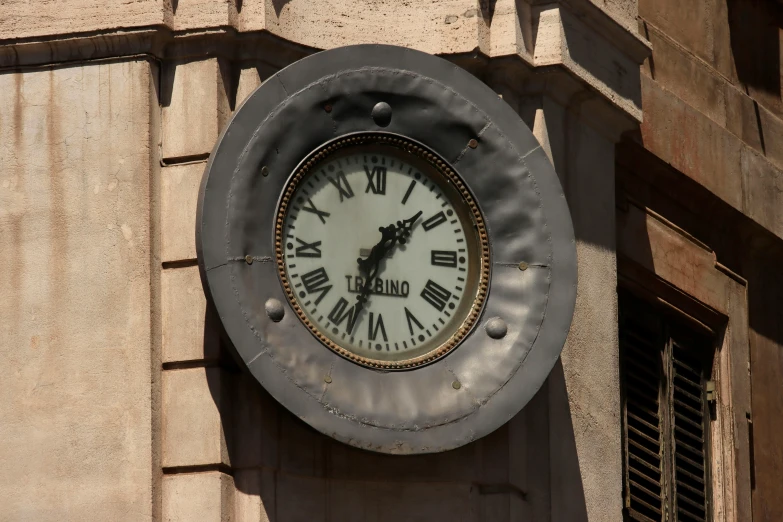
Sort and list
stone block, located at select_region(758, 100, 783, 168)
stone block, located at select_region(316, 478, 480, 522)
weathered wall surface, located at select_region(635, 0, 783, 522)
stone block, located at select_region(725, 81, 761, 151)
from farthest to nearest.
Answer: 1. stone block, located at select_region(758, 100, 783, 168)
2. stone block, located at select_region(725, 81, 761, 151)
3. weathered wall surface, located at select_region(635, 0, 783, 522)
4. stone block, located at select_region(316, 478, 480, 522)

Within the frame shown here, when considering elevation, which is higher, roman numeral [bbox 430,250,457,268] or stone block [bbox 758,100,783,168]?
stone block [bbox 758,100,783,168]

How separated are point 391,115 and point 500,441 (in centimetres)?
181

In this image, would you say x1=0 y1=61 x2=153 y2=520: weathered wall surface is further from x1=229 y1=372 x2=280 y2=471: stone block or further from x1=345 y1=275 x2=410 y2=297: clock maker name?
x1=345 y1=275 x2=410 y2=297: clock maker name

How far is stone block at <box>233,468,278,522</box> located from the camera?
39.7 feet

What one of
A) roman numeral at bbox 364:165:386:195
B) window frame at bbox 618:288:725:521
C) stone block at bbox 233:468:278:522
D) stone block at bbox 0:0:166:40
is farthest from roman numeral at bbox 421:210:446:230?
window frame at bbox 618:288:725:521

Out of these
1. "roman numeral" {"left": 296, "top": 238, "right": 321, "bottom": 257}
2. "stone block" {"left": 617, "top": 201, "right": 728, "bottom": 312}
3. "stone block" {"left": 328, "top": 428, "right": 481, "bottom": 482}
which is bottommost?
"stone block" {"left": 328, "top": 428, "right": 481, "bottom": 482}

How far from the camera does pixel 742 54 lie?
55.1 feet

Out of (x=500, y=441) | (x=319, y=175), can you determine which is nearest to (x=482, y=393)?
(x=500, y=441)

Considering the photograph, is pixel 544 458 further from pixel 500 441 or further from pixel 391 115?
pixel 391 115

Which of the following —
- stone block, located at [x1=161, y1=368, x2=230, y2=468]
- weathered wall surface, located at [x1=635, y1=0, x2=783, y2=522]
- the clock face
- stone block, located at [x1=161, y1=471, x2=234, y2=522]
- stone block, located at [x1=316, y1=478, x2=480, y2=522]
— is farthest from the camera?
weathered wall surface, located at [x1=635, y1=0, x2=783, y2=522]

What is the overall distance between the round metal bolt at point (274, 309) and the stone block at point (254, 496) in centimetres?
76

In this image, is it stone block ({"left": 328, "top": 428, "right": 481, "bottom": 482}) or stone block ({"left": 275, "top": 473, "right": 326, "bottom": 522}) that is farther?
stone block ({"left": 328, "top": 428, "right": 481, "bottom": 482})

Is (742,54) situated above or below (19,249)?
above

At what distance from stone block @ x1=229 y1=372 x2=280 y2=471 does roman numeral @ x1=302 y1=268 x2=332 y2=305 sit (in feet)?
1.84
